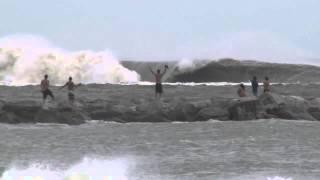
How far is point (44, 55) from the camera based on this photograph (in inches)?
2729

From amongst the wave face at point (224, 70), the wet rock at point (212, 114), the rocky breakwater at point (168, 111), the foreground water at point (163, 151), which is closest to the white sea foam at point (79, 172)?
the foreground water at point (163, 151)

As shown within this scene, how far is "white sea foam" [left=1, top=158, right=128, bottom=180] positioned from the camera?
1174 cm

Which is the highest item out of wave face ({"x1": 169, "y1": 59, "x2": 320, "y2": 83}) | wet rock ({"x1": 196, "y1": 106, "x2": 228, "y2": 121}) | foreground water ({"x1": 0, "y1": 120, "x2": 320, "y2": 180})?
wave face ({"x1": 169, "y1": 59, "x2": 320, "y2": 83})

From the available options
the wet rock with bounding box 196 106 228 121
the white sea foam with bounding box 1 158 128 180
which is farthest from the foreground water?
the wet rock with bounding box 196 106 228 121

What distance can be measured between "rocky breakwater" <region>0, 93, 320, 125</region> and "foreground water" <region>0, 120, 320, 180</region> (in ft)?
2.80

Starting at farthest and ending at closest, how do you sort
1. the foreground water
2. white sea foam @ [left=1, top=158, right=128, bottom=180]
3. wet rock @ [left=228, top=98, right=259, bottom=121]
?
1. wet rock @ [left=228, top=98, right=259, bottom=121]
2. the foreground water
3. white sea foam @ [left=1, top=158, right=128, bottom=180]

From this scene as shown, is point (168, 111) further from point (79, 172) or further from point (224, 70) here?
point (224, 70)

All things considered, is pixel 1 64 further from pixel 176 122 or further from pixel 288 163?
pixel 288 163

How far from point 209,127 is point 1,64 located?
50.8 metres

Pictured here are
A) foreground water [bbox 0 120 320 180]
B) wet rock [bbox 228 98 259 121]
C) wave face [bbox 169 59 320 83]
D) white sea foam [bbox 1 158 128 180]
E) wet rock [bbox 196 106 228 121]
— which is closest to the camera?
white sea foam [bbox 1 158 128 180]

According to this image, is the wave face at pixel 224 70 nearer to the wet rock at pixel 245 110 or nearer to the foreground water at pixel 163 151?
the wet rock at pixel 245 110

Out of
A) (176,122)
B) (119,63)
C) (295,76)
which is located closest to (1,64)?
(119,63)

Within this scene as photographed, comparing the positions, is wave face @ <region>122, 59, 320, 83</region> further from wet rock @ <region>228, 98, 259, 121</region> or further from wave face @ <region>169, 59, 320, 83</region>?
wet rock @ <region>228, 98, 259, 121</region>

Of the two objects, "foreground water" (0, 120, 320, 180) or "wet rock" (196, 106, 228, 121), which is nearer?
"foreground water" (0, 120, 320, 180)
